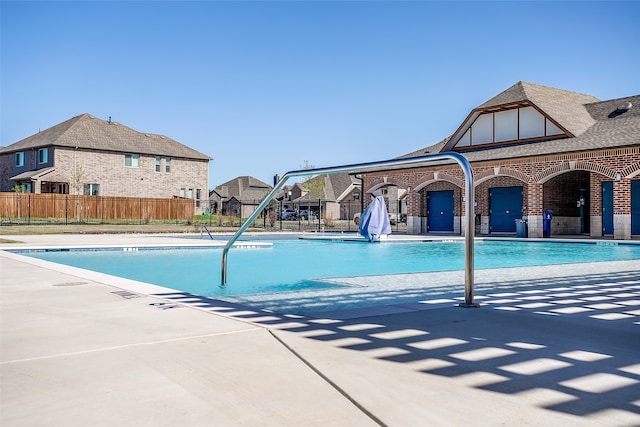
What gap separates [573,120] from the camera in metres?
27.3

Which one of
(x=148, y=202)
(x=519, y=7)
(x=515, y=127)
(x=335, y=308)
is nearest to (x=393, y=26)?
(x=519, y=7)

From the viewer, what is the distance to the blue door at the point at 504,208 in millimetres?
28172

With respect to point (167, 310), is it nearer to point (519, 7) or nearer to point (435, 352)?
point (435, 352)

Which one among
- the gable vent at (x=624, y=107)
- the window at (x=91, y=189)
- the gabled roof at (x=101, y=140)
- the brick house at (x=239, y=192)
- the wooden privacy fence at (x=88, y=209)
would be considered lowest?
the wooden privacy fence at (x=88, y=209)

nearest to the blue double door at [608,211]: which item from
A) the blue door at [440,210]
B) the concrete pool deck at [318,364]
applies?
the blue door at [440,210]

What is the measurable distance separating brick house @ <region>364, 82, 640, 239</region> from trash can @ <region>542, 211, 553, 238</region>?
2.6 inches

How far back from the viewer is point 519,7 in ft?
61.7

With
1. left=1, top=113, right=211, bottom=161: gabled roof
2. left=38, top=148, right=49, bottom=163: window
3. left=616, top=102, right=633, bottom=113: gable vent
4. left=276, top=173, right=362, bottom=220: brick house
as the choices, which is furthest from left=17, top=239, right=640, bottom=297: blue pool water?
left=276, top=173, right=362, bottom=220: brick house

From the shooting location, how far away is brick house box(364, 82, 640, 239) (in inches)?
909

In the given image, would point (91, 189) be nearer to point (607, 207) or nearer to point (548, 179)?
point (548, 179)

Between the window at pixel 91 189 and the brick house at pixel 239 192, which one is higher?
the brick house at pixel 239 192

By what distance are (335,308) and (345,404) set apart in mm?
3243

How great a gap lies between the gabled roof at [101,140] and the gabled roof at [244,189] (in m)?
26.7

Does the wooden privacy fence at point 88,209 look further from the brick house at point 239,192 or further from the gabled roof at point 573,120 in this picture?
the brick house at point 239,192
